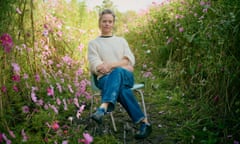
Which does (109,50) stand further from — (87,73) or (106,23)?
(87,73)

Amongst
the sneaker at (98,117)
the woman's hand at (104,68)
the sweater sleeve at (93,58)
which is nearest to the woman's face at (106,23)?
the sweater sleeve at (93,58)

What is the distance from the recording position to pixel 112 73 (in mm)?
2656

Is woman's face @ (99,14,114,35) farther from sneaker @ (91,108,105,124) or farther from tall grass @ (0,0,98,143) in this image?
sneaker @ (91,108,105,124)

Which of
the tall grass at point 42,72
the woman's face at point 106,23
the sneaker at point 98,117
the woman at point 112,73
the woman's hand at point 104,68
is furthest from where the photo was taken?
the woman's face at point 106,23

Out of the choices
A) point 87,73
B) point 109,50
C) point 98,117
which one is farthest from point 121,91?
point 87,73

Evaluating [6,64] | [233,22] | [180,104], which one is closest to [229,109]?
[233,22]

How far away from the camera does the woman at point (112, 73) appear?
101 inches

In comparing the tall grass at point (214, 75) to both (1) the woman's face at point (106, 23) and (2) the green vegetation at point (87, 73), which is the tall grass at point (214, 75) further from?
(1) the woman's face at point (106, 23)

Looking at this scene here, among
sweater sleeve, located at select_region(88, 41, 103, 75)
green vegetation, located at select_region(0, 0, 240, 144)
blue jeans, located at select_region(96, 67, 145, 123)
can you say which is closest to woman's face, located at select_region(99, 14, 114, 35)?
sweater sleeve, located at select_region(88, 41, 103, 75)

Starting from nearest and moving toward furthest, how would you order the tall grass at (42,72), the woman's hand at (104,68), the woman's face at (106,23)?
the tall grass at (42,72), the woman's hand at (104,68), the woman's face at (106,23)

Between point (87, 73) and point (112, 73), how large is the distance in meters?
2.23

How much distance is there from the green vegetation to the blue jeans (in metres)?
0.23

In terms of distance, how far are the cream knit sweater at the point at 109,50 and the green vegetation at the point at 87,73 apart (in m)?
0.52

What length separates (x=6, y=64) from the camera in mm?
2324
